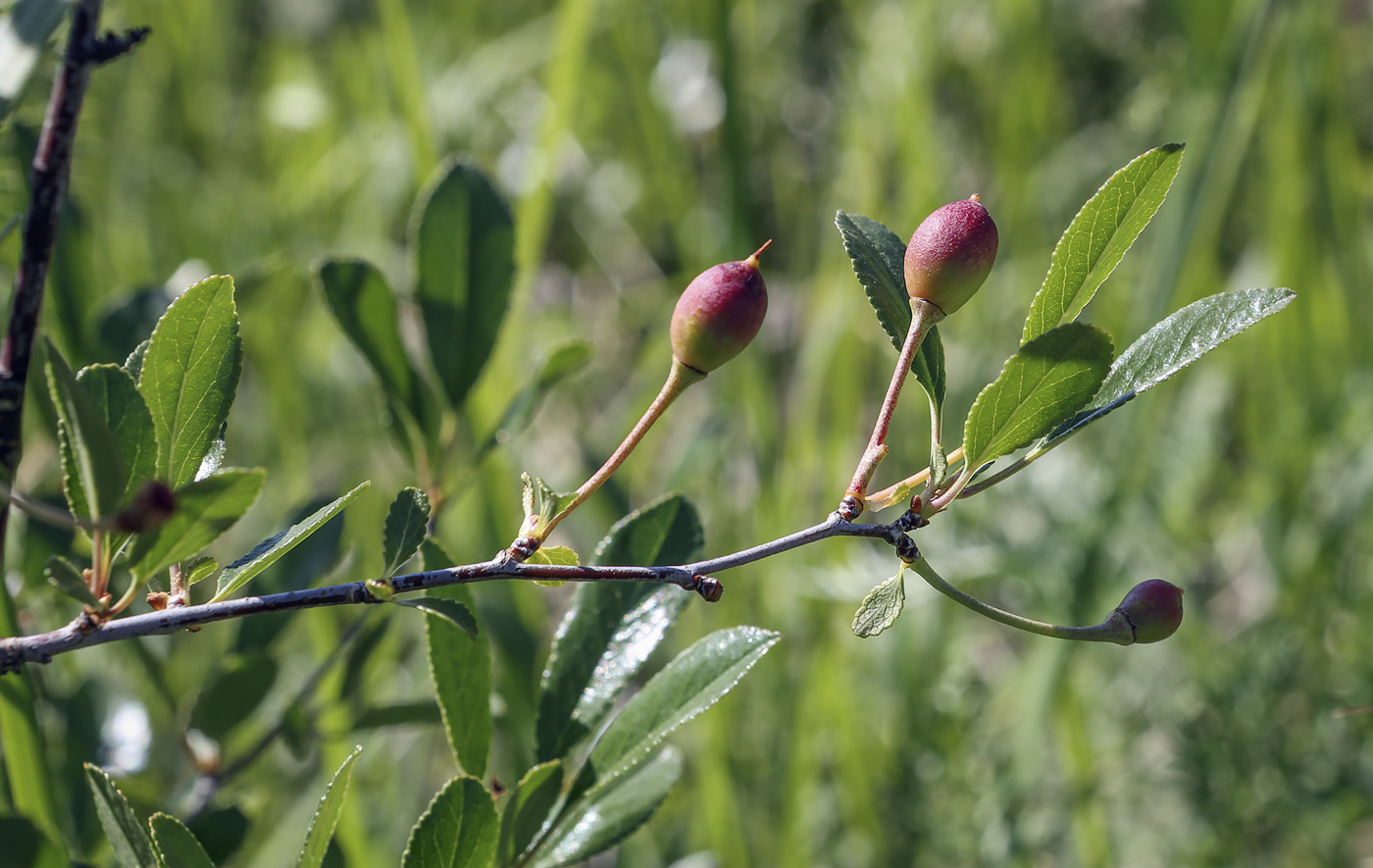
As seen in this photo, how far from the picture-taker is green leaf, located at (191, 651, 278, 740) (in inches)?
24.2

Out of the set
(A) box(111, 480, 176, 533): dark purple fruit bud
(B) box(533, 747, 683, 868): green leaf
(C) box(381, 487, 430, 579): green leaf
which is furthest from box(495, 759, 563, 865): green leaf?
(A) box(111, 480, 176, 533): dark purple fruit bud

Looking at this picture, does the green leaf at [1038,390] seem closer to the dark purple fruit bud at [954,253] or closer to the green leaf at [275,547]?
the dark purple fruit bud at [954,253]

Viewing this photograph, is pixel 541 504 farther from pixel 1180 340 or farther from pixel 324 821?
pixel 1180 340

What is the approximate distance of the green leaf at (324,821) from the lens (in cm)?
36

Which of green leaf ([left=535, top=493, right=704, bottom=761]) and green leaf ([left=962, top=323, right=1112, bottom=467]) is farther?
green leaf ([left=535, top=493, right=704, bottom=761])

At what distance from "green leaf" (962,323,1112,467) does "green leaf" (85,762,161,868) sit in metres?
0.33

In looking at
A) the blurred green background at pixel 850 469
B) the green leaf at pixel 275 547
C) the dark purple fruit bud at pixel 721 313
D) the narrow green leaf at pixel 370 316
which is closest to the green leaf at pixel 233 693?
the blurred green background at pixel 850 469

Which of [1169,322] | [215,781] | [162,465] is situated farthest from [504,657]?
[1169,322]

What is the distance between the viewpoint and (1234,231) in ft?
6.05

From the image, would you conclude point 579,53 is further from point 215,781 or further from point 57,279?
point 215,781

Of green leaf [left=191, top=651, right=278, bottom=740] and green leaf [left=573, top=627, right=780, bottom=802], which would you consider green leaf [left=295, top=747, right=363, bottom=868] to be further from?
green leaf [left=191, top=651, right=278, bottom=740]

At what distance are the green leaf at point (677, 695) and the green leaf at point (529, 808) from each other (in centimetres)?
2

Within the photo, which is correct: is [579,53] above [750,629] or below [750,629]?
above

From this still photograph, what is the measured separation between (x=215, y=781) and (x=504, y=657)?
0.22 metres
